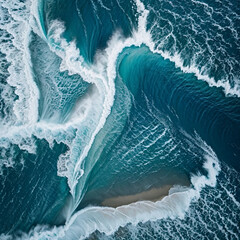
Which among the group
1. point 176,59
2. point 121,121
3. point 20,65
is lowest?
point 20,65

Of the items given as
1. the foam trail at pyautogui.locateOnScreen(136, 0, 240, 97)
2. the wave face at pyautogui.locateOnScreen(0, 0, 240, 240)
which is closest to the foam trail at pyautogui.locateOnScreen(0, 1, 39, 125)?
the wave face at pyautogui.locateOnScreen(0, 0, 240, 240)

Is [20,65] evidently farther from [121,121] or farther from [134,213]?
[134,213]

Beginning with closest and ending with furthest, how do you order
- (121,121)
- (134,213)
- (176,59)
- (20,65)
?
(134,213)
(121,121)
(176,59)
(20,65)

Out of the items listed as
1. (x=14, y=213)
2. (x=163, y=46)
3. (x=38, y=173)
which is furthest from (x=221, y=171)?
(x=14, y=213)

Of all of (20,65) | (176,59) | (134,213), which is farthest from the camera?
(20,65)

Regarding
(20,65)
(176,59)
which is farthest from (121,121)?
(20,65)

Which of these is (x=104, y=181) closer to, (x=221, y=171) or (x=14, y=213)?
(x=14, y=213)

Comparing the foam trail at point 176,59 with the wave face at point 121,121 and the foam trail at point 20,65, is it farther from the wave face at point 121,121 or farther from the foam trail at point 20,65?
the foam trail at point 20,65

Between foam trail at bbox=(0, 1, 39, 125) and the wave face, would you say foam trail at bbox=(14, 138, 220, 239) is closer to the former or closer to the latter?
the wave face

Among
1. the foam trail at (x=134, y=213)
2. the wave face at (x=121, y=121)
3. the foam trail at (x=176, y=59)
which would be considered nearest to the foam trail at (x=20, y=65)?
the wave face at (x=121, y=121)
